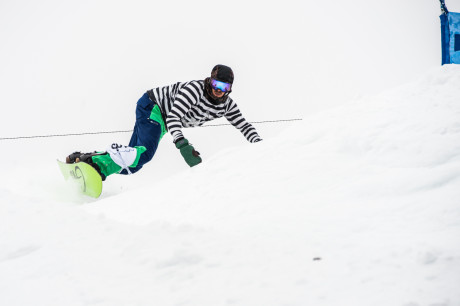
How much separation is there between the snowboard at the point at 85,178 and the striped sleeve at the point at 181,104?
77 cm

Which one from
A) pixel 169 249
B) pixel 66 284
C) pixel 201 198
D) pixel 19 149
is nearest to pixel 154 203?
pixel 201 198

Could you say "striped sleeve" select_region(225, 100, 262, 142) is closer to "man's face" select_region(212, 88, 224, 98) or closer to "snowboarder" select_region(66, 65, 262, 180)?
"snowboarder" select_region(66, 65, 262, 180)

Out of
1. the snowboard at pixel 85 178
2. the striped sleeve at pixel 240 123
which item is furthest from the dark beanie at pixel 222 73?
the snowboard at pixel 85 178

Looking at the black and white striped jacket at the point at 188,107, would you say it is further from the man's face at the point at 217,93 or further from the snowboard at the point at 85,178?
the snowboard at the point at 85,178

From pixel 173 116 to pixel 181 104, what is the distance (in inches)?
5.1

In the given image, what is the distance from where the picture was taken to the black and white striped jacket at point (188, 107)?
3107 millimetres

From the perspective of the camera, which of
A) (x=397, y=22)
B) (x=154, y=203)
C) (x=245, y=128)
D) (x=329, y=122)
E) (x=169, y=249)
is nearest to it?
(x=169, y=249)

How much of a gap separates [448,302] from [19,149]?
715 cm

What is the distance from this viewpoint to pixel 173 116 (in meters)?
3.09

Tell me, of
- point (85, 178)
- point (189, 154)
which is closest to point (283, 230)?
point (189, 154)

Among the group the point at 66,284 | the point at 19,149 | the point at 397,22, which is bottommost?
the point at 19,149

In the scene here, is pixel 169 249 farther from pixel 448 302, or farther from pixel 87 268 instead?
pixel 448 302

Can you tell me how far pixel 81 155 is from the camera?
3348 millimetres

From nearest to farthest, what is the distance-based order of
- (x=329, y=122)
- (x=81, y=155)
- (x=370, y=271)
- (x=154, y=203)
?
(x=370, y=271)
(x=154, y=203)
(x=329, y=122)
(x=81, y=155)
